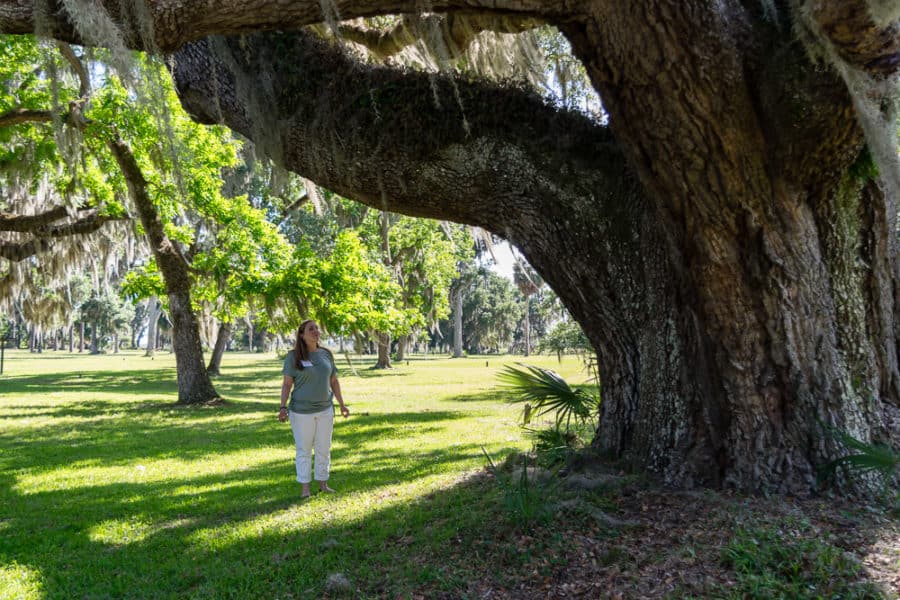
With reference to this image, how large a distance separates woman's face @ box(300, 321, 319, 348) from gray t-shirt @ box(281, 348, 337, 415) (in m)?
0.18

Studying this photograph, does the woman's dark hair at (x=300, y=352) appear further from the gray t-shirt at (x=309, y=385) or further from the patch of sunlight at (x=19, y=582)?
the patch of sunlight at (x=19, y=582)

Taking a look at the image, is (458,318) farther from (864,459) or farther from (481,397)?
(864,459)

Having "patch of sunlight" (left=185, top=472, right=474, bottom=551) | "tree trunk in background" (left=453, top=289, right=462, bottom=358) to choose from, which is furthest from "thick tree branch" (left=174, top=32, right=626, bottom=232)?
"tree trunk in background" (left=453, top=289, right=462, bottom=358)

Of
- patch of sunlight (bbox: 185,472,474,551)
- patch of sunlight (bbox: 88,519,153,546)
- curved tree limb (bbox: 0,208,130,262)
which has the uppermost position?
curved tree limb (bbox: 0,208,130,262)

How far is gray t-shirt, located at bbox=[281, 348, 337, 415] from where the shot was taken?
5633 millimetres

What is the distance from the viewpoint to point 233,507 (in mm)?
5461

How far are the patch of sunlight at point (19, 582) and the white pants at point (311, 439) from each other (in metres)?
2.06

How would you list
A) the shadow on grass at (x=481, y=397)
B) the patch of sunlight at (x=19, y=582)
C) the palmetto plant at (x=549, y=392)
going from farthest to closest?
1. the shadow on grass at (x=481, y=397)
2. the palmetto plant at (x=549, y=392)
3. the patch of sunlight at (x=19, y=582)

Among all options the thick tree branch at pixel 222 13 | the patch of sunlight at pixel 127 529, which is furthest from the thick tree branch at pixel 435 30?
the patch of sunlight at pixel 127 529

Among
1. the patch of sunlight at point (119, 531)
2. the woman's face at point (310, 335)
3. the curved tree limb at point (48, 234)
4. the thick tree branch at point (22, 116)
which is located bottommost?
the patch of sunlight at point (119, 531)

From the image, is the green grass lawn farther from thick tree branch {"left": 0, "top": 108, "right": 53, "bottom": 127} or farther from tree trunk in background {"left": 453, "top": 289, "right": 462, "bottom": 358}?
tree trunk in background {"left": 453, "top": 289, "right": 462, "bottom": 358}

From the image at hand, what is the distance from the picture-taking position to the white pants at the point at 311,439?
5.60 m

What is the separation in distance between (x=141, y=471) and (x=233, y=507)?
2404 millimetres

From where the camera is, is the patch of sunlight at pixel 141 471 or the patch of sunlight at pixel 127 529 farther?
the patch of sunlight at pixel 141 471
